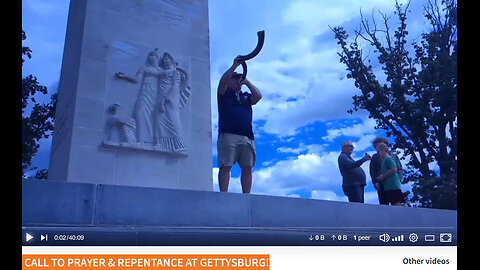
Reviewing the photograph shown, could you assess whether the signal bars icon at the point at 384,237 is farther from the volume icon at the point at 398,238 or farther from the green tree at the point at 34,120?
the green tree at the point at 34,120

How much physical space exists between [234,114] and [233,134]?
0.73ft

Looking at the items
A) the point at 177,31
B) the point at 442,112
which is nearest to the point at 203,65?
the point at 177,31

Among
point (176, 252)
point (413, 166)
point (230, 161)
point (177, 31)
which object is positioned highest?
point (177, 31)

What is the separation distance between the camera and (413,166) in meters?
17.4

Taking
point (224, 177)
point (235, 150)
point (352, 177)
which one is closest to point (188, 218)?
point (224, 177)

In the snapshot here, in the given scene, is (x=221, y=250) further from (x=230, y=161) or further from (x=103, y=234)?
(x=230, y=161)

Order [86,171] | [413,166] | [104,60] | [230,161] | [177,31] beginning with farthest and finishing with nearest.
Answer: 1. [413,166]
2. [177,31]
3. [104,60]
4. [86,171]
5. [230,161]

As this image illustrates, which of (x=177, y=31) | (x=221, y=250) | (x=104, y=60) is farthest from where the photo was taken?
(x=177, y=31)

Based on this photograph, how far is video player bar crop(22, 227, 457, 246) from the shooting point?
2701mm

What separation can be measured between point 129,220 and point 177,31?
16.3 feet

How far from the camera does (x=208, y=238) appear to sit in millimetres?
2850

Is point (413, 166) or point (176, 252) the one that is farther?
point (413, 166)

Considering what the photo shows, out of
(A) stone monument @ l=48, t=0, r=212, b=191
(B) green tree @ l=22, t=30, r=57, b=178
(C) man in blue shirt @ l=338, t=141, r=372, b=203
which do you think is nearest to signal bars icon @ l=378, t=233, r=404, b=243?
(C) man in blue shirt @ l=338, t=141, r=372, b=203

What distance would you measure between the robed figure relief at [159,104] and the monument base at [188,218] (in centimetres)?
326
